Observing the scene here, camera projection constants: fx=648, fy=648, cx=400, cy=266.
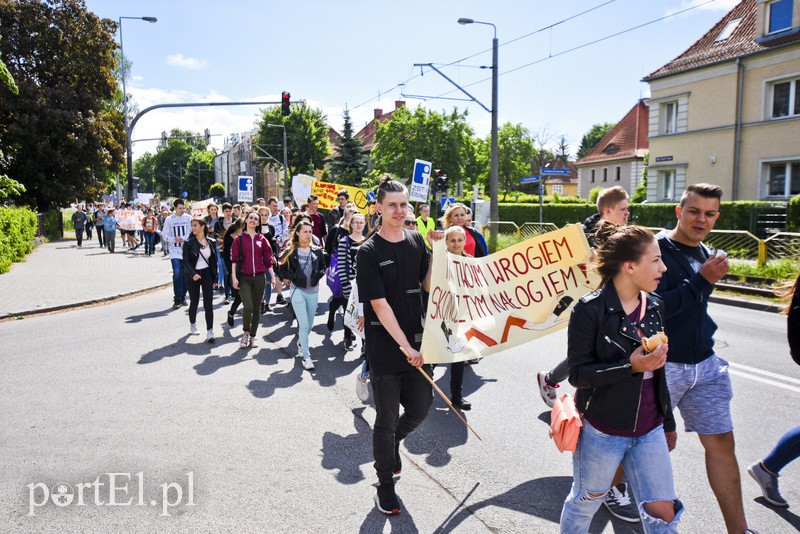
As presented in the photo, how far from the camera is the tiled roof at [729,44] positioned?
25969mm

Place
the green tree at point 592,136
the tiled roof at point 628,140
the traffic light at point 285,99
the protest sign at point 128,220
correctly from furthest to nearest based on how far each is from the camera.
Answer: the green tree at point 592,136 → the tiled roof at point 628,140 → the protest sign at point 128,220 → the traffic light at point 285,99

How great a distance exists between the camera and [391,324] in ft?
12.0

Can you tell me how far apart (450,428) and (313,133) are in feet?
228

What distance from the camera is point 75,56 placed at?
32750 mm

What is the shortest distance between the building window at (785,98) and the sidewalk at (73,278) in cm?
2397

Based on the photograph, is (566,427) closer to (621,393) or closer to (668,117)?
(621,393)

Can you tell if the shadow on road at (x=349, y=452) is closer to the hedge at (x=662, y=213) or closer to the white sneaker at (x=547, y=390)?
the white sneaker at (x=547, y=390)

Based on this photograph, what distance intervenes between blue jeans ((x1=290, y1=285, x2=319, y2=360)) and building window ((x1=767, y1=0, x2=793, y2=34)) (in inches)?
1028

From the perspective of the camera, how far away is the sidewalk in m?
12.5

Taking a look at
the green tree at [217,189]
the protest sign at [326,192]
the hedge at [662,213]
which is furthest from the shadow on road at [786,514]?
the green tree at [217,189]

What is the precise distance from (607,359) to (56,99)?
113 feet

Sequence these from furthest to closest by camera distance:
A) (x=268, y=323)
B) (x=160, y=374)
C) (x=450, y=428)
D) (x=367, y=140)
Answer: (x=367, y=140) < (x=268, y=323) < (x=160, y=374) < (x=450, y=428)

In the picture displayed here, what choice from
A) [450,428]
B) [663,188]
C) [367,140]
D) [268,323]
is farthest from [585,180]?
[450,428]

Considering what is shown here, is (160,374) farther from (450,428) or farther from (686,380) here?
(686,380)
